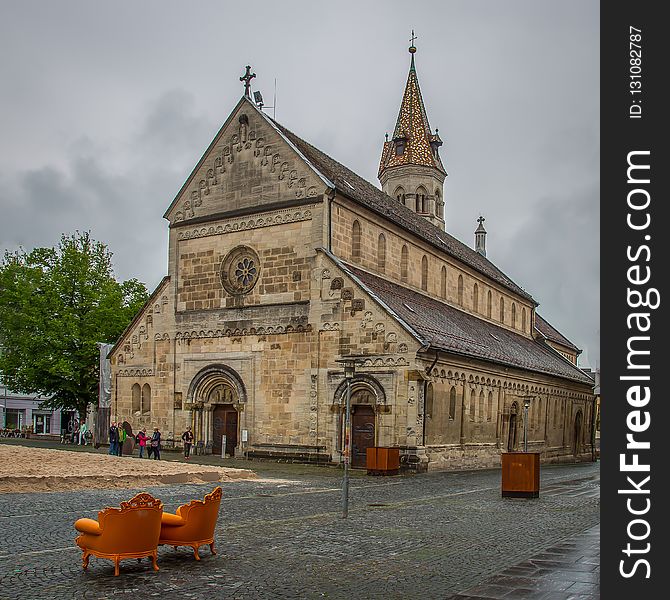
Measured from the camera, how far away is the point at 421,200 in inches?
2926

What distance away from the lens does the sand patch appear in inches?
873

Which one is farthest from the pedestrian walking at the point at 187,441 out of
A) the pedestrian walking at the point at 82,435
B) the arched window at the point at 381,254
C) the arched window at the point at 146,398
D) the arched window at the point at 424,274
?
the arched window at the point at 424,274

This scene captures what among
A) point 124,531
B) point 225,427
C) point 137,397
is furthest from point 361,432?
point 124,531

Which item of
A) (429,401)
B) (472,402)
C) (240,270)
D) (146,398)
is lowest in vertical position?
(146,398)

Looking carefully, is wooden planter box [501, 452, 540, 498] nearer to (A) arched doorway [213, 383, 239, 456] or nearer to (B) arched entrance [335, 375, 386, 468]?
(B) arched entrance [335, 375, 386, 468]

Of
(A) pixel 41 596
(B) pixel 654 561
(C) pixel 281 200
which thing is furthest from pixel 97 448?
(B) pixel 654 561

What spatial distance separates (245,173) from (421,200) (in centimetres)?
3679

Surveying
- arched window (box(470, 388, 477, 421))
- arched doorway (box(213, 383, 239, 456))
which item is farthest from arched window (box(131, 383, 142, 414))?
arched window (box(470, 388, 477, 421))

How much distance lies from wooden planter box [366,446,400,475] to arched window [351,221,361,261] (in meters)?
10.2

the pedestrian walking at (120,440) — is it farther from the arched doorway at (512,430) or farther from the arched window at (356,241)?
the arched doorway at (512,430)

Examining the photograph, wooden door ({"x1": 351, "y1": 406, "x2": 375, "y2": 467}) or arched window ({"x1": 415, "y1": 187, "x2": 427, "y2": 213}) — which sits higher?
arched window ({"x1": 415, "y1": 187, "x2": 427, "y2": 213})

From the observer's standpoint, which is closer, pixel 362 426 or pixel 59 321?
pixel 362 426

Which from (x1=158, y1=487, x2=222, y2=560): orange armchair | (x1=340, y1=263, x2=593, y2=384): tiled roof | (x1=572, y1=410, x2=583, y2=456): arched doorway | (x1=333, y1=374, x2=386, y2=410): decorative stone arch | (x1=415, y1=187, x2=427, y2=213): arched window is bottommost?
(x1=572, y1=410, x2=583, y2=456): arched doorway

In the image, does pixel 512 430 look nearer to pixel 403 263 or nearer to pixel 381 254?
pixel 403 263
